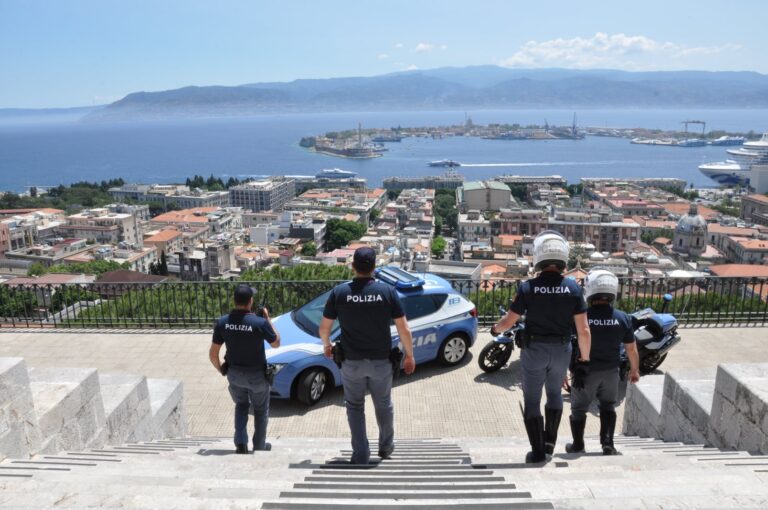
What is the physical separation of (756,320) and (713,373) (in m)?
4.58

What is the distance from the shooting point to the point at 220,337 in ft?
13.6

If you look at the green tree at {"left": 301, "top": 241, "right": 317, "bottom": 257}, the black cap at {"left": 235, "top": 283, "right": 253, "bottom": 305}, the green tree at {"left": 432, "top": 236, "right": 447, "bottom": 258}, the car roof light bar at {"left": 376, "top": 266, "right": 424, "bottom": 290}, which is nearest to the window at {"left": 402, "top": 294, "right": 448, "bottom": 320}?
the car roof light bar at {"left": 376, "top": 266, "right": 424, "bottom": 290}

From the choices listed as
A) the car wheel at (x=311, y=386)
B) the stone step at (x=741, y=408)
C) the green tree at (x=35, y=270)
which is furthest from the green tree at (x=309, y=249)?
the stone step at (x=741, y=408)

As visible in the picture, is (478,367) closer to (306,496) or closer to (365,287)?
(365,287)

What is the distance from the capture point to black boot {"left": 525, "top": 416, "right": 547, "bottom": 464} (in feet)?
11.8

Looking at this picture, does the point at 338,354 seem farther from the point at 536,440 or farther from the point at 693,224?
the point at 693,224

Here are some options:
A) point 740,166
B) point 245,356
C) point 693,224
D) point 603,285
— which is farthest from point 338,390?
point 740,166

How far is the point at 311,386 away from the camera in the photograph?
18.9ft

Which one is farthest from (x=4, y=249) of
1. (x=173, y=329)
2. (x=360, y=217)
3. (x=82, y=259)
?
(x=173, y=329)

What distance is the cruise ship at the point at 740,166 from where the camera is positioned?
130 meters

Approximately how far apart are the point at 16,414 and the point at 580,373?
3.47m

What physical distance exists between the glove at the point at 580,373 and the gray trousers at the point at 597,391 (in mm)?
30

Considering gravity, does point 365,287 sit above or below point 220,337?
above

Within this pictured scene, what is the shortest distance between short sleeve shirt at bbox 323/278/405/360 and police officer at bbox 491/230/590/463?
30.8 inches
